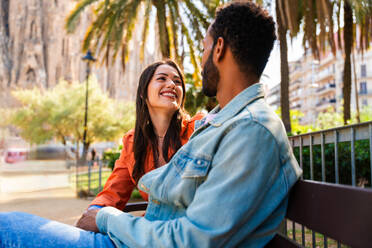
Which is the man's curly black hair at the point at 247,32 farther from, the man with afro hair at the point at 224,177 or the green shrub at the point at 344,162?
the green shrub at the point at 344,162

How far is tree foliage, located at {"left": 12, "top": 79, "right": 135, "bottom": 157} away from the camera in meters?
30.2

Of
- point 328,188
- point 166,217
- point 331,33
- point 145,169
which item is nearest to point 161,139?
point 145,169

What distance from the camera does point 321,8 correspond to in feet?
26.1

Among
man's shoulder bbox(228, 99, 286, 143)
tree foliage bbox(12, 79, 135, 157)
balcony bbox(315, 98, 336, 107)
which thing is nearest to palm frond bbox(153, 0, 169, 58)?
man's shoulder bbox(228, 99, 286, 143)

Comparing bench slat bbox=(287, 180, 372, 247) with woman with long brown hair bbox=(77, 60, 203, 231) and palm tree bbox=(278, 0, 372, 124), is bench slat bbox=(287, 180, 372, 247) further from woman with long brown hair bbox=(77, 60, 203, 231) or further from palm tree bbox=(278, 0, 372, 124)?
palm tree bbox=(278, 0, 372, 124)

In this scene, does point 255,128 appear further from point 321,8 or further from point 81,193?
point 81,193

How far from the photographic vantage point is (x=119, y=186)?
2.15m

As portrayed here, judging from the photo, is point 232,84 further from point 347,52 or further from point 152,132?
point 347,52

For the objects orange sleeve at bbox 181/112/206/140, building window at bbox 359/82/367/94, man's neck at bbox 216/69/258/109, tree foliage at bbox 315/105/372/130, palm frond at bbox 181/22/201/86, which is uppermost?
building window at bbox 359/82/367/94

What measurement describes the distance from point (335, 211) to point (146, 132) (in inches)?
63.0

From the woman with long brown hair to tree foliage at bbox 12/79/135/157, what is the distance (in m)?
29.1

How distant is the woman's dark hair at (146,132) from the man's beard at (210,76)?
3.15 feet

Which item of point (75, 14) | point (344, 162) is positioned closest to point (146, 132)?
point (344, 162)

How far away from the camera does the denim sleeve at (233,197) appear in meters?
0.97
